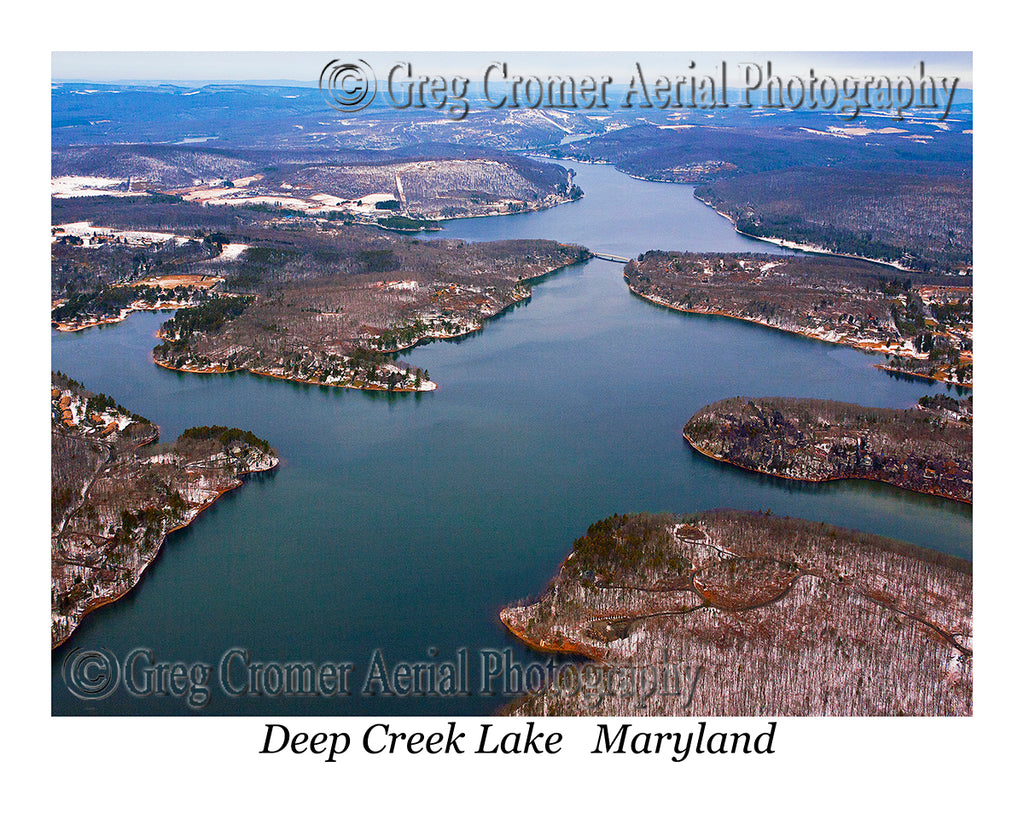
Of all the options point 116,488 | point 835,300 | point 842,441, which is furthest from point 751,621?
point 835,300

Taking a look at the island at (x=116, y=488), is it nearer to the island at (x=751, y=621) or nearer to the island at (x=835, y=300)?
the island at (x=751, y=621)

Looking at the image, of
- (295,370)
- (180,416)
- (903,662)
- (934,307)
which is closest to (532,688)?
(903,662)

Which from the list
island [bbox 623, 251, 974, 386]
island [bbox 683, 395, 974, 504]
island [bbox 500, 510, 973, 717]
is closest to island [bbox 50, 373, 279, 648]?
island [bbox 500, 510, 973, 717]

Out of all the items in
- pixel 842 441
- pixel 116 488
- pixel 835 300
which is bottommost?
pixel 116 488

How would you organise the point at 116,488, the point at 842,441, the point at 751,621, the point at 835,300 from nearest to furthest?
the point at 751,621 < the point at 116,488 < the point at 842,441 < the point at 835,300

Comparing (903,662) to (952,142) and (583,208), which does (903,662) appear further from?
(952,142)

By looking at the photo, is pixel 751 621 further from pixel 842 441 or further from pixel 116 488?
pixel 116 488
